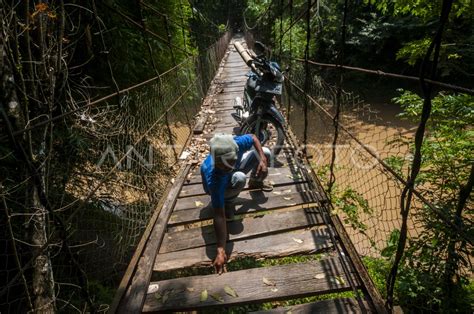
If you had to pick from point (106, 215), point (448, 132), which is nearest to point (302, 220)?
point (448, 132)

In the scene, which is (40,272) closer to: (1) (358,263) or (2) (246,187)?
(2) (246,187)

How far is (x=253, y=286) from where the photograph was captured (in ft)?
6.48

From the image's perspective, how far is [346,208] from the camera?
3113 millimetres

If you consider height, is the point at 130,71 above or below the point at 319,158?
above

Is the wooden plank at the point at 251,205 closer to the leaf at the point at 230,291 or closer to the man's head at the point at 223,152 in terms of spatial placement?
the man's head at the point at 223,152

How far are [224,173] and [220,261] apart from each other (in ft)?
2.15

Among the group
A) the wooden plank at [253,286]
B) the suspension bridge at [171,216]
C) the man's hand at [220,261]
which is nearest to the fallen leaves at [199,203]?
the suspension bridge at [171,216]

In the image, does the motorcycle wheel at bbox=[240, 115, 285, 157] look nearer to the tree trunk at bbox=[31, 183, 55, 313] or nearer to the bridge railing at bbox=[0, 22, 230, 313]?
the bridge railing at bbox=[0, 22, 230, 313]

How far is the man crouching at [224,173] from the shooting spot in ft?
7.42

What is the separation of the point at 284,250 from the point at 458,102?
1.89 m

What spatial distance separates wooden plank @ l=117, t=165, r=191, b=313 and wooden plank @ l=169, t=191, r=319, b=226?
11 cm

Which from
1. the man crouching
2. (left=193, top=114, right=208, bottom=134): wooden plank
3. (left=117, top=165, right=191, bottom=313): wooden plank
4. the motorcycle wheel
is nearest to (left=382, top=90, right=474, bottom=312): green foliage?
the man crouching

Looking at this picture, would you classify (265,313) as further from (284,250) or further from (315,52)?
(315,52)

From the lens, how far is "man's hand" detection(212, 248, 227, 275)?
2.17 m
